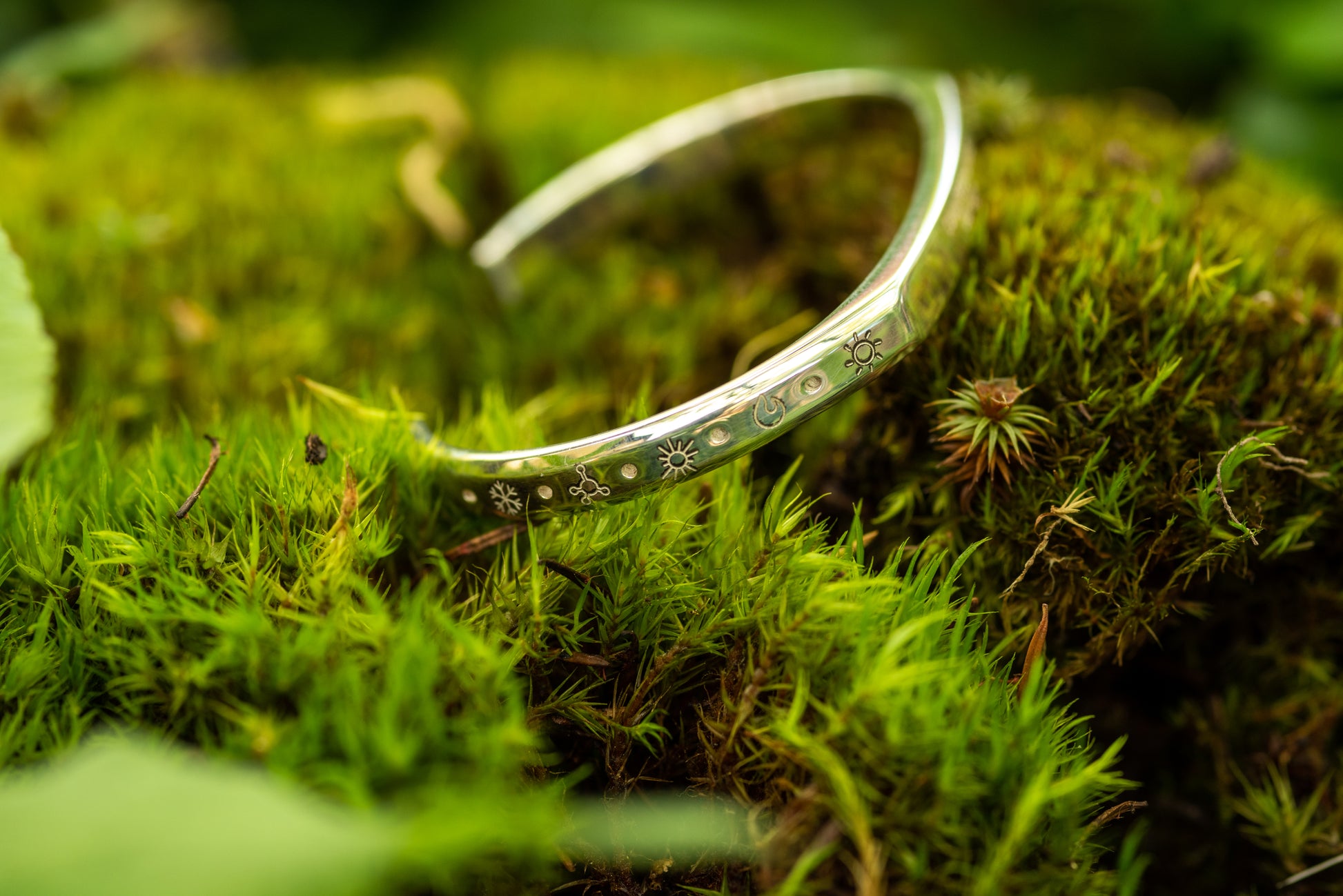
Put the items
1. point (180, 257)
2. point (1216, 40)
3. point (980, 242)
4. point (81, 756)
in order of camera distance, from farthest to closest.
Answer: point (1216, 40) < point (180, 257) < point (980, 242) < point (81, 756)

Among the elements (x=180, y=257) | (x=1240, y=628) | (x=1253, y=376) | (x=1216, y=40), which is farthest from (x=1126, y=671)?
(x=1216, y=40)

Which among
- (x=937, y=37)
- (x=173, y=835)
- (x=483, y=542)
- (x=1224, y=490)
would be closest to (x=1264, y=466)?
(x=1224, y=490)

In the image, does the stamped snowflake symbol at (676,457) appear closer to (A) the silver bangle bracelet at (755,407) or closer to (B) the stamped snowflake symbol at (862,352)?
(A) the silver bangle bracelet at (755,407)

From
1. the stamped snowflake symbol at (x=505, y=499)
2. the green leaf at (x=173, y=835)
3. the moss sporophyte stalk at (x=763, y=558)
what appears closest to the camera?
the green leaf at (x=173, y=835)

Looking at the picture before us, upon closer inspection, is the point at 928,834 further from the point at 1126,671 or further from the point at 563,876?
the point at 1126,671

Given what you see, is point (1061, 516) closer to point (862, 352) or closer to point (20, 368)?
point (862, 352)

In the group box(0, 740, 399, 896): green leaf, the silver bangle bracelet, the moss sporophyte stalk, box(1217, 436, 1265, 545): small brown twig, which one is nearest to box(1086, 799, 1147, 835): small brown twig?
the moss sporophyte stalk

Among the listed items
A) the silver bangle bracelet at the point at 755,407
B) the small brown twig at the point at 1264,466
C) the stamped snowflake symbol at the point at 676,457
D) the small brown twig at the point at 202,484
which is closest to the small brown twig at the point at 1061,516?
the small brown twig at the point at 1264,466
